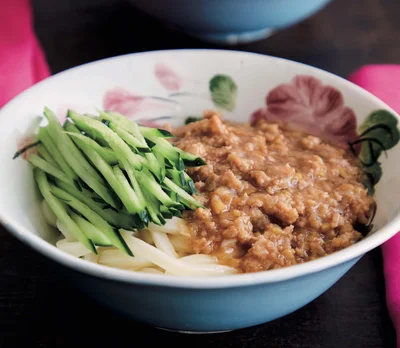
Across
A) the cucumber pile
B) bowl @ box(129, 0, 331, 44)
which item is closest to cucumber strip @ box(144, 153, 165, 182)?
the cucumber pile

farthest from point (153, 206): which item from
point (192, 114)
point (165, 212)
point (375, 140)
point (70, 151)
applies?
point (375, 140)

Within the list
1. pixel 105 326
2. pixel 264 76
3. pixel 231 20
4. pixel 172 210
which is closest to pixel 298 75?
pixel 264 76

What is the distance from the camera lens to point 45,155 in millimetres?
1862

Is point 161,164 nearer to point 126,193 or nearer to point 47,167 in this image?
point 126,193

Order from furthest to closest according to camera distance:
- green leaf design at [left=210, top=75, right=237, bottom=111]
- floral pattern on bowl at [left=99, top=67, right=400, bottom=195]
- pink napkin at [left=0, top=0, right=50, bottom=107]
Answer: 1. pink napkin at [left=0, top=0, right=50, bottom=107]
2. green leaf design at [left=210, top=75, right=237, bottom=111]
3. floral pattern on bowl at [left=99, top=67, right=400, bottom=195]

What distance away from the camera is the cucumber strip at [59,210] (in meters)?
1.61

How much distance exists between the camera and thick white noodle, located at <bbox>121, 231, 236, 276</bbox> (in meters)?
1.57

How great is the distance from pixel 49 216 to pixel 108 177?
268mm

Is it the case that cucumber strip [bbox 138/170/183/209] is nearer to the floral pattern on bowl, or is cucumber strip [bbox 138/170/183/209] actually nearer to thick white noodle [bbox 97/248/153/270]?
thick white noodle [bbox 97/248/153/270]

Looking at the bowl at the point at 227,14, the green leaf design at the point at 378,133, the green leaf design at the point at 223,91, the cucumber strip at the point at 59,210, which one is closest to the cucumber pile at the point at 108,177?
the cucumber strip at the point at 59,210

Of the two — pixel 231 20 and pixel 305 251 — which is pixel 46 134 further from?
pixel 231 20

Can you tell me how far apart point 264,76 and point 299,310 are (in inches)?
38.1

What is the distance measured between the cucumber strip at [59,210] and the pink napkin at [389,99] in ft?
2.98

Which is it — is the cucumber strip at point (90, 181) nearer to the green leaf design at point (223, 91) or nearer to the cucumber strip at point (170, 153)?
the cucumber strip at point (170, 153)
